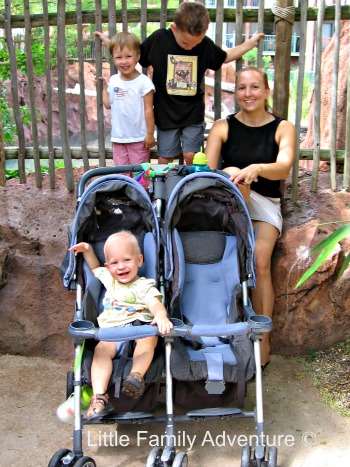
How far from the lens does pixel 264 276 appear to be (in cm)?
392

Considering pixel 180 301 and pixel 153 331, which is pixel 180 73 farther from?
pixel 153 331

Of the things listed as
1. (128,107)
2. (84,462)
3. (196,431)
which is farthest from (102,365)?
(128,107)

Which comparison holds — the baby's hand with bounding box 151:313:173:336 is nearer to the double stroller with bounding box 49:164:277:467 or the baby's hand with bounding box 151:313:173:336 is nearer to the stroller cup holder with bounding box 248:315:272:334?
the double stroller with bounding box 49:164:277:467

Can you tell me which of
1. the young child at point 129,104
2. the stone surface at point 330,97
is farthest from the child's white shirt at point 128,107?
the stone surface at point 330,97

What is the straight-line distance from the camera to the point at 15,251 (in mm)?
Answer: 4348

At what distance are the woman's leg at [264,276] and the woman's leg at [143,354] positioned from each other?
0.94m

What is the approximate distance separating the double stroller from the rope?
150cm

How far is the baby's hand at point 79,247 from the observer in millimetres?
3402

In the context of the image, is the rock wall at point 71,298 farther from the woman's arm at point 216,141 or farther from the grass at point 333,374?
the woman's arm at point 216,141

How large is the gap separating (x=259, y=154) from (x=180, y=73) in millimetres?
790

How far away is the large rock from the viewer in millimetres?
4133

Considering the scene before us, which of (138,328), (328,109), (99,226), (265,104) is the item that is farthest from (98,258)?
(328,109)

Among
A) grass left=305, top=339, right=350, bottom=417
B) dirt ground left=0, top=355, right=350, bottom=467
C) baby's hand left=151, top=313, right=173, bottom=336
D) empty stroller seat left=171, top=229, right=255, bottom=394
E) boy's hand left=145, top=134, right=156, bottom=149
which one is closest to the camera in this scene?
baby's hand left=151, top=313, right=173, bottom=336

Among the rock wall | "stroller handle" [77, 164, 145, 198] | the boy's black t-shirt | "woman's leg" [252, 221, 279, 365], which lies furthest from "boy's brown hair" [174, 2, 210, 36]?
the rock wall
